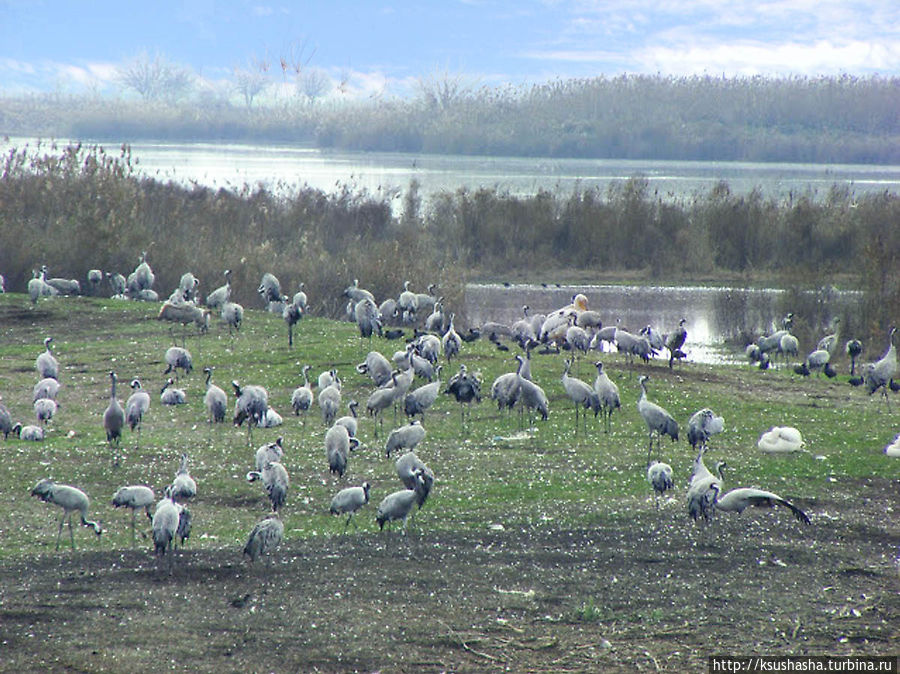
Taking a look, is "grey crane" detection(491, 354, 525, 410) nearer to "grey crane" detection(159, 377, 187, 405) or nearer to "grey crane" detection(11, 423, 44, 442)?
"grey crane" detection(159, 377, 187, 405)

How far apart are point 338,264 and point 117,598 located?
85.9 ft

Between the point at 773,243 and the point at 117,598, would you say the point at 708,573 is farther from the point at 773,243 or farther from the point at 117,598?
the point at 773,243

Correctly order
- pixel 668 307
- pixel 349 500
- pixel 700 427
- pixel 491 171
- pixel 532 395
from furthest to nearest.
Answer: pixel 491 171 → pixel 668 307 → pixel 532 395 → pixel 700 427 → pixel 349 500

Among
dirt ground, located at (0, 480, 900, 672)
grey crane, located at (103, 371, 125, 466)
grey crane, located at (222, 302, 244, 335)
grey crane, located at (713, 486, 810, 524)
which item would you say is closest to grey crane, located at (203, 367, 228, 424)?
grey crane, located at (103, 371, 125, 466)

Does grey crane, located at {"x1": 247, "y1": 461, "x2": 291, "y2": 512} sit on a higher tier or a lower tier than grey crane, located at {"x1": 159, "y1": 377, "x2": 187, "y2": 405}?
higher

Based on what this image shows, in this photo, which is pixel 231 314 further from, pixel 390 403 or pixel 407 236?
pixel 407 236

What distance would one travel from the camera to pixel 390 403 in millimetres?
17344

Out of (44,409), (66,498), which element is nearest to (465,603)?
(66,498)

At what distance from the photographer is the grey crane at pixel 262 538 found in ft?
34.0

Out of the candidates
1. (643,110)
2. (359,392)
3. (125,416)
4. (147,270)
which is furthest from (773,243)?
(643,110)

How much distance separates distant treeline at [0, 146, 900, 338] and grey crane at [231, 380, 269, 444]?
17075 millimetres

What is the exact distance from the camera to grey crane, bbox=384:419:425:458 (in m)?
14.6

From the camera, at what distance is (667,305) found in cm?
4241

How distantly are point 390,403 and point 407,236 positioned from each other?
22400mm
